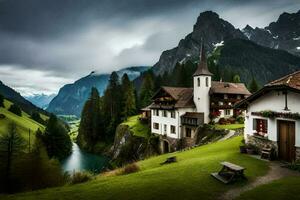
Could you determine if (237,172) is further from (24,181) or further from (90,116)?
(90,116)

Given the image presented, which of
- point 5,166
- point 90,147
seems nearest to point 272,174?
point 5,166

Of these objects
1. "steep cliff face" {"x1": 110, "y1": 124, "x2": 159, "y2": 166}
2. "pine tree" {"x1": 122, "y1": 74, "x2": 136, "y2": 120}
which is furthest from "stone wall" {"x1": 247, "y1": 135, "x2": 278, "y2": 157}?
"pine tree" {"x1": 122, "y1": 74, "x2": 136, "y2": 120}

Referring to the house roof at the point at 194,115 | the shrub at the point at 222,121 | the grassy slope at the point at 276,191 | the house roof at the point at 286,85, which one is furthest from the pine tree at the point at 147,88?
the grassy slope at the point at 276,191

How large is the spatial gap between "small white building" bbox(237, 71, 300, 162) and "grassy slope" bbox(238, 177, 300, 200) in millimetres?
6487

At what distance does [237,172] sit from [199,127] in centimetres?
3707

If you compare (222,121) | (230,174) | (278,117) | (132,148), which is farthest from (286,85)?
(132,148)

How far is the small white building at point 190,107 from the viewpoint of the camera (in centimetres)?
5666

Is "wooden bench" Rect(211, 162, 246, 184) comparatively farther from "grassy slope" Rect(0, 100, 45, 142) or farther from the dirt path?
"grassy slope" Rect(0, 100, 45, 142)

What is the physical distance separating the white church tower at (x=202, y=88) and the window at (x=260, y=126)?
31.1 m

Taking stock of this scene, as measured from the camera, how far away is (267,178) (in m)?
17.5

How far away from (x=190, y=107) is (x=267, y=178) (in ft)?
135

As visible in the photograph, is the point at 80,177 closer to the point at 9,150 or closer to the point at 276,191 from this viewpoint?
the point at 9,150

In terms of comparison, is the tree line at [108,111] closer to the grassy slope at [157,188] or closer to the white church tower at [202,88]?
the white church tower at [202,88]

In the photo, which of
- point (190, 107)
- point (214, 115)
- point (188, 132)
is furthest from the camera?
point (190, 107)
